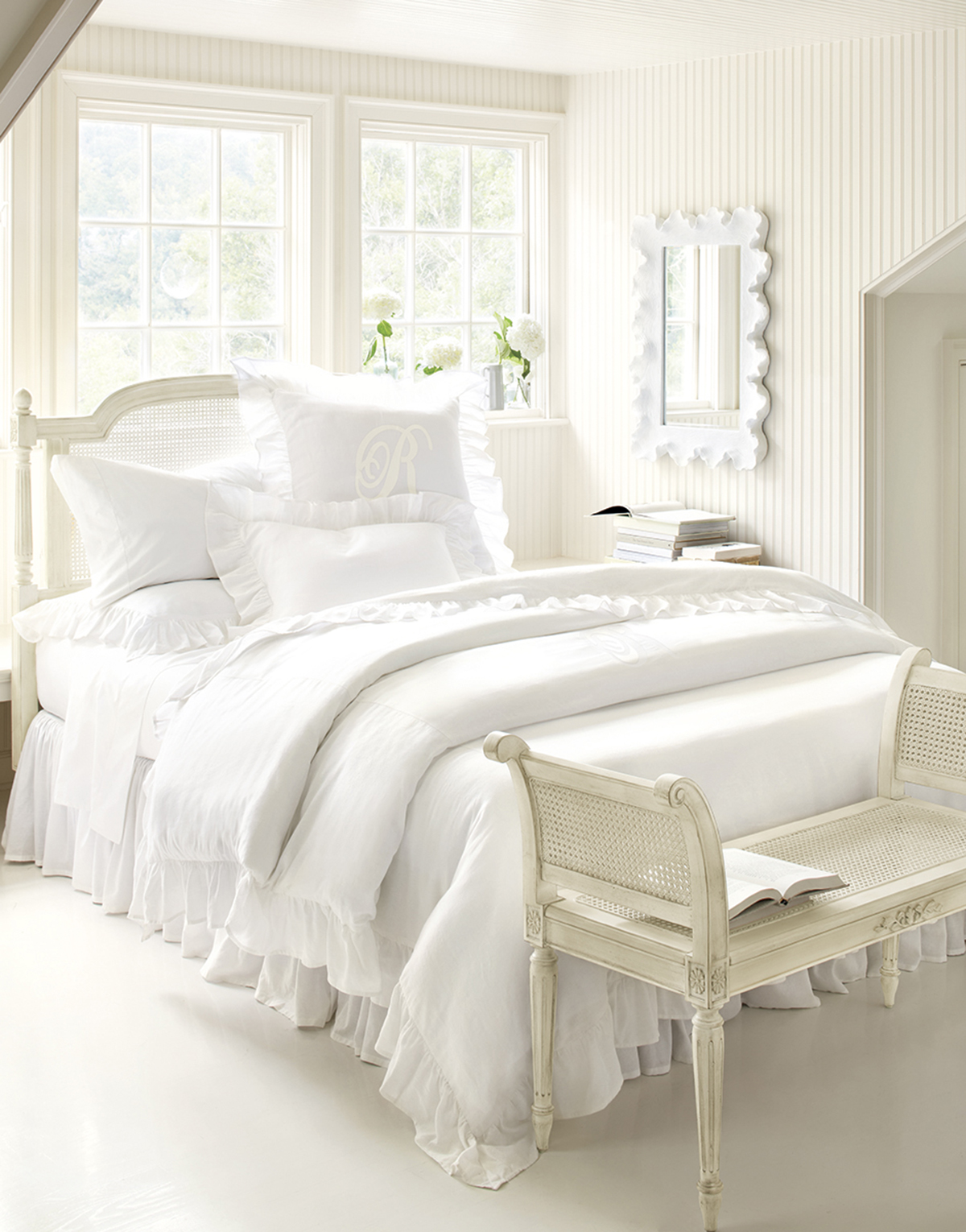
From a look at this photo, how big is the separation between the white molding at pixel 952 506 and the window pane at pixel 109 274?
9.12ft

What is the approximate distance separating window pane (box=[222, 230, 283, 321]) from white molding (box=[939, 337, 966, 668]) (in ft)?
7.73

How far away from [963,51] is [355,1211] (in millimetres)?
3514

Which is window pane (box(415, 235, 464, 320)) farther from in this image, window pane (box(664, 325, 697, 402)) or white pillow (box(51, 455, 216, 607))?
white pillow (box(51, 455, 216, 607))

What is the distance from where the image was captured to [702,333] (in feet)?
16.1

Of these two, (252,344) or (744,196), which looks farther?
(252,344)

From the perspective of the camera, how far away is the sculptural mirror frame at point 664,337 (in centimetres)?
466

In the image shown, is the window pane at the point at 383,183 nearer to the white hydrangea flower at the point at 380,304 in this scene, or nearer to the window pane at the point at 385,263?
the window pane at the point at 385,263

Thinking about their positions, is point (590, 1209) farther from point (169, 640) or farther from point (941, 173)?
point (941, 173)

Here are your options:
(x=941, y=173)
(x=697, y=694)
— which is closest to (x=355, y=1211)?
(x=697, y=694)

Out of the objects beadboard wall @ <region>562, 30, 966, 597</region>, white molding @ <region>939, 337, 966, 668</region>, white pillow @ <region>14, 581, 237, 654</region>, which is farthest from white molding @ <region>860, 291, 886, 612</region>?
white pillow @ <region>14, 581, 237, 654</region>

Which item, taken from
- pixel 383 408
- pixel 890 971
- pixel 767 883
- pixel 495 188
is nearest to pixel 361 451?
pixel 383 408

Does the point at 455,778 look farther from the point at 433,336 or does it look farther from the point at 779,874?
the point at 433,336

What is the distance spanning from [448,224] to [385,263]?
331 millimetres

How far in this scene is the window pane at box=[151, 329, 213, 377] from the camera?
4668mm
